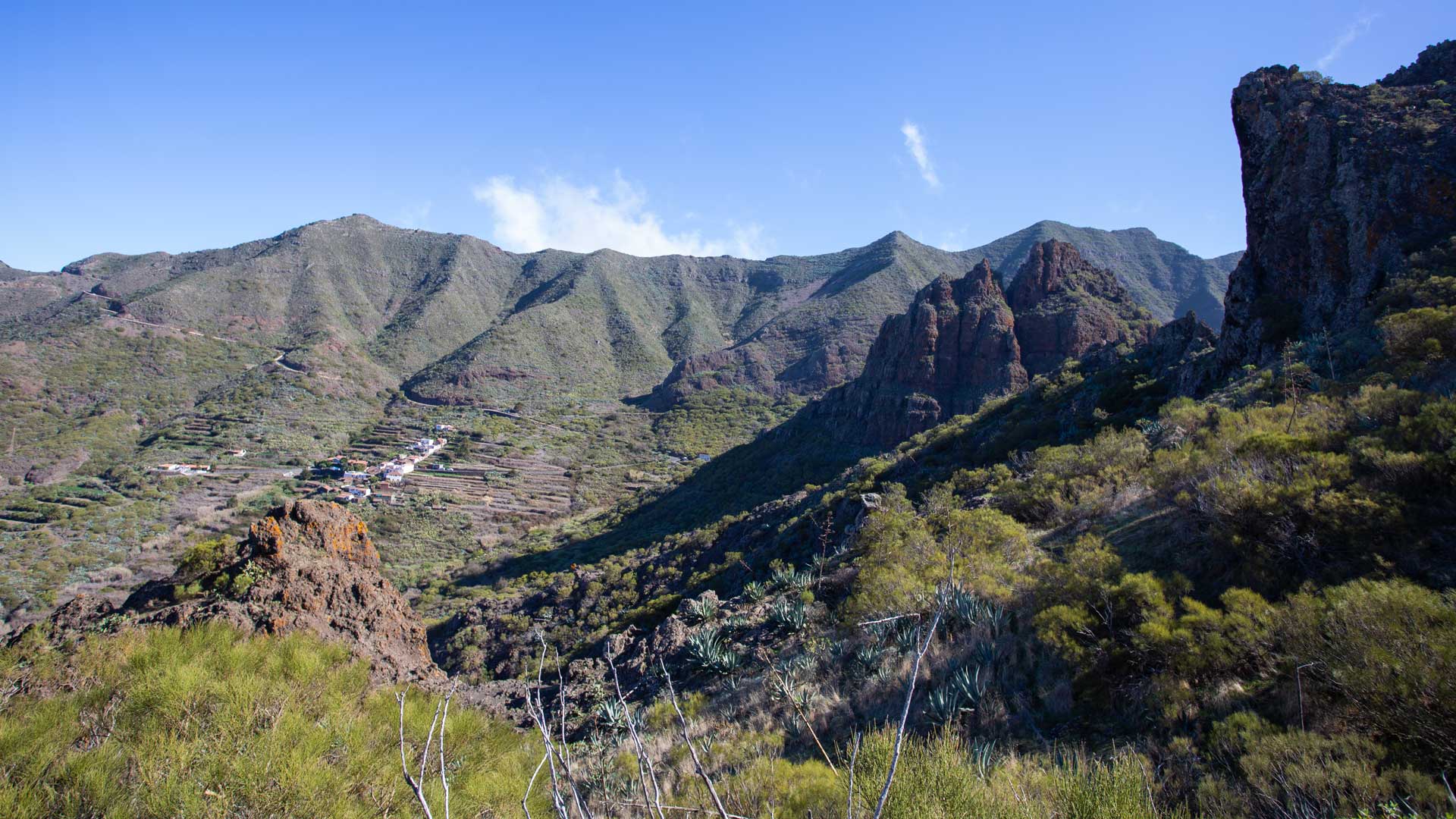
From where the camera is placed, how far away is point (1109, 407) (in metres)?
21.2

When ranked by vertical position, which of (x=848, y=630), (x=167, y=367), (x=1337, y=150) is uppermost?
(x=167, y=367)

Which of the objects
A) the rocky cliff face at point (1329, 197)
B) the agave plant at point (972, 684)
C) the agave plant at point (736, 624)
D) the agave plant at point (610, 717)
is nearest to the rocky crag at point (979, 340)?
the rocky cliff face at point (1329, 197)

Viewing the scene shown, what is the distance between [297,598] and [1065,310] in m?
46.8

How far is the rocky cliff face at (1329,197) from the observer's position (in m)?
15.9

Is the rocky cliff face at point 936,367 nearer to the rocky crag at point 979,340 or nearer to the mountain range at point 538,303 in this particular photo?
the rocky crag at point 979,340

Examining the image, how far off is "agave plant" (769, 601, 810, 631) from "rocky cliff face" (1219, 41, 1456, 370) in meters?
14.8

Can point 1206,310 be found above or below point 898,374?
above

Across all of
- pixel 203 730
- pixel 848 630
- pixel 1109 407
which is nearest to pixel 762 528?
pixel 1109 407

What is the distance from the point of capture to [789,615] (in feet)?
31.8

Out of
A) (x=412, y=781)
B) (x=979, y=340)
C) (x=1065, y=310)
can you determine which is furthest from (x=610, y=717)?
(x=1065, y=310)

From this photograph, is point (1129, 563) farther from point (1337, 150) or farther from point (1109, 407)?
point (1337, 150)

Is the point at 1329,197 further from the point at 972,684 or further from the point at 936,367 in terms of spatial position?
the point at 936,367

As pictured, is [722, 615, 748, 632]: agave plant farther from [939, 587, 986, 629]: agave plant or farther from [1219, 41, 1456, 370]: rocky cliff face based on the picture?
[1219, 41, 1456, 370]: rocky cliff face

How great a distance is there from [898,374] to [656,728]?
41.1m
